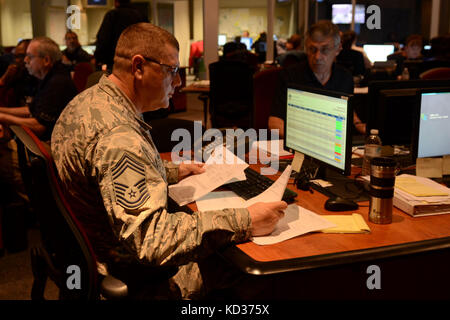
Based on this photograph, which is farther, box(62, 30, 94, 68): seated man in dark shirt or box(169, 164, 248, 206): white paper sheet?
box(62, 30, 94, 68): seated man in dark shirt

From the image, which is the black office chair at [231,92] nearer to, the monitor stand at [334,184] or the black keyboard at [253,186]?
the monitor stand at [334,184]

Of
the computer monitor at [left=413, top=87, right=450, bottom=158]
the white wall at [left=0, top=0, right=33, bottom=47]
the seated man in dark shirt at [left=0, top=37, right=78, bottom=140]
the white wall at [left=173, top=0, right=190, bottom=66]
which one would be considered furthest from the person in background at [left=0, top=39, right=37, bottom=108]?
the white wall at [left=0, top=0, right=33, bottom=47]

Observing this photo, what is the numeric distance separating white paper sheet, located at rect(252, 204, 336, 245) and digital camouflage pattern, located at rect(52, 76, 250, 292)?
82 mm

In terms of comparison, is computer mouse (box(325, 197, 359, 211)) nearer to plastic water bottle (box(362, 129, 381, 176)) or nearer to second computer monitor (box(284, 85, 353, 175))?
second computer monitor (box(284, 85, 353, 175))

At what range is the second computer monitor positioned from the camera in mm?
Result: 1806

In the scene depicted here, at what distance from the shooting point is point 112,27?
13.1 ft

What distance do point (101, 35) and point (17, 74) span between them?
2.57 ft

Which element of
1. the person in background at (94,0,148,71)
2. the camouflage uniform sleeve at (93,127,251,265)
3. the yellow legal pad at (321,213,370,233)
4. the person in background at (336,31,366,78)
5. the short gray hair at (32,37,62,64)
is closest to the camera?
the camouflage uniform sleeve at (93,127,251,265)

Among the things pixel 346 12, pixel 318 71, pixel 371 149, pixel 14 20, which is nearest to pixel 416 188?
pixel 371 149

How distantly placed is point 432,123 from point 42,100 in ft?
8.29

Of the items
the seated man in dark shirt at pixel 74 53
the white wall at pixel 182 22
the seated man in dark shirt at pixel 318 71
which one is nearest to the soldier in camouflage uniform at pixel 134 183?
the seated man in dark shirt at pixel 318 71

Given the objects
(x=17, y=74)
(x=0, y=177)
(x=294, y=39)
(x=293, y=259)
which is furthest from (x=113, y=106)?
(x=294, y=39)

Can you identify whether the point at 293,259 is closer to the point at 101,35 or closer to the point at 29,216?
the point at 29,216

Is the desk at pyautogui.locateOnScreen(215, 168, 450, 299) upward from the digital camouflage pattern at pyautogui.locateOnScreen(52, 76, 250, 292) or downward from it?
downward
